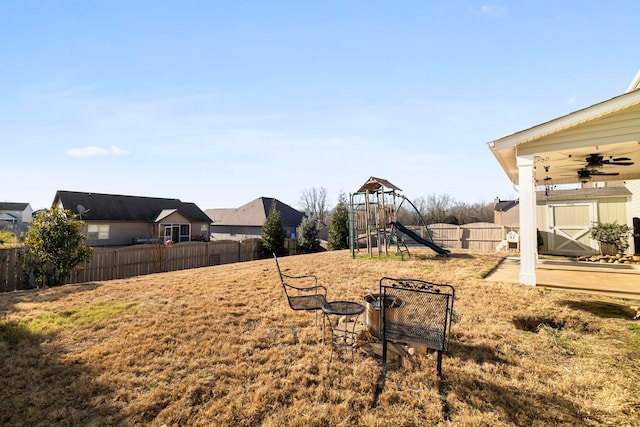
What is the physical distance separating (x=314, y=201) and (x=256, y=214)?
23.0 m

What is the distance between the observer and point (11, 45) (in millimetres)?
6711

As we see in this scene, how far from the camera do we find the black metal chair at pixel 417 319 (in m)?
2.77

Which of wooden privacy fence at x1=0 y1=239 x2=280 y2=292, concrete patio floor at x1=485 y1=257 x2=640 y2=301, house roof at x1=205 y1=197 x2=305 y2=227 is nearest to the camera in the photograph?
concrete patio floor at x1=485 y1=257 x2=640 y2=301

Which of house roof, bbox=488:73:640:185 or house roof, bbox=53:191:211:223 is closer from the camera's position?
house roof, bbox=488:73:640:185

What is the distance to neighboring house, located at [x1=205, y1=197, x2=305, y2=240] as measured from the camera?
96.3 ft

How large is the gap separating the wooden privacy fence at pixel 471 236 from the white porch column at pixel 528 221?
1187 cm

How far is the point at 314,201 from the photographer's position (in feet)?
171

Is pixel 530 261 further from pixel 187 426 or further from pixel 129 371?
pixel 129 371

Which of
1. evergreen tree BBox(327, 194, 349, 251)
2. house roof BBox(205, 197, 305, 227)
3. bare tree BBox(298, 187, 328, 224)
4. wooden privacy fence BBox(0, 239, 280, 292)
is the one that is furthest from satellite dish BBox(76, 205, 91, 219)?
bare tree BBox(298, 187, 328, 224)

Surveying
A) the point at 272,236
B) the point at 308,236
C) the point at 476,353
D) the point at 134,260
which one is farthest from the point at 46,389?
the point at 308,236

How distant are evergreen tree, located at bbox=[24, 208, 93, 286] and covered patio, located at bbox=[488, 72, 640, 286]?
488 inches

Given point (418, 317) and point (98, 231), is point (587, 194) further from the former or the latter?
point (98, 231)

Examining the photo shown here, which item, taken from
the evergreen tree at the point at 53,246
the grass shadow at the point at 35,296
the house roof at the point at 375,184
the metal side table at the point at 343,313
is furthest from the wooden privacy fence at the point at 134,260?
the metal side table at the point at 343,313

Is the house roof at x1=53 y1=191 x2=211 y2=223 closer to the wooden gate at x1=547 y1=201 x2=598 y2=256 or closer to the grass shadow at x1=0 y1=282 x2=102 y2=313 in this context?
the grass shadow at x1=0 y1=282 x2=102 y2=313
